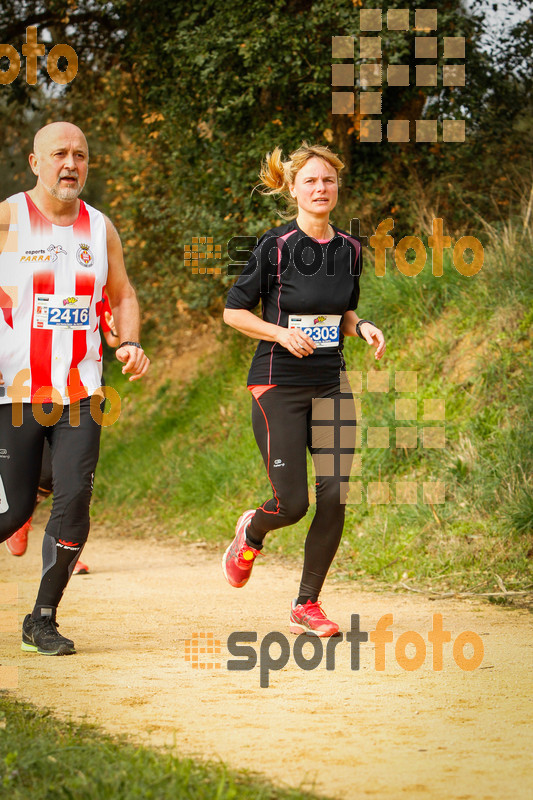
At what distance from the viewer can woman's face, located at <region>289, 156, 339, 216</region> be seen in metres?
5.44

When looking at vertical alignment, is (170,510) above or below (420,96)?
below

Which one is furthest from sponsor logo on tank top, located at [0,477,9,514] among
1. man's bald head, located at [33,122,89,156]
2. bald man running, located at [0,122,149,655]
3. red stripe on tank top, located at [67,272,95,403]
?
man's bald head, located at [33,122,89,156]

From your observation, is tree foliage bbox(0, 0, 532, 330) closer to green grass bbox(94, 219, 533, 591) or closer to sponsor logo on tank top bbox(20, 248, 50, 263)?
green grass bbox(94, 219, 533, 591)

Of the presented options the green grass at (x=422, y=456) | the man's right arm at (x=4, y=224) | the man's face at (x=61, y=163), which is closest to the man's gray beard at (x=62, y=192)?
the man's face at (x=61, y=163)

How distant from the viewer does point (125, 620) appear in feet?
20.1

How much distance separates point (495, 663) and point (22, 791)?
99.1 inches

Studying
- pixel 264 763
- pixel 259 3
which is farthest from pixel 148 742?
pixel 259 3

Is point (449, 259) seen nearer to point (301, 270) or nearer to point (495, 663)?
point (301, 270)

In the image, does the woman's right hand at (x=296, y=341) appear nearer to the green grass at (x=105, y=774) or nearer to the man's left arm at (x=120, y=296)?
the man's left arm at (x=120, y=296)

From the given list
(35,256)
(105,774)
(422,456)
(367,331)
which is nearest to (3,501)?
(35,256)

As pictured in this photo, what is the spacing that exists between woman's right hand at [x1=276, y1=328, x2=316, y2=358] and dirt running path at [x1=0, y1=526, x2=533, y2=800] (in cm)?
149

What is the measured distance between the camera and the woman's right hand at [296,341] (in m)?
5.19

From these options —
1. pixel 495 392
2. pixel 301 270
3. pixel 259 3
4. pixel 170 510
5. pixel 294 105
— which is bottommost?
pixel 170 510

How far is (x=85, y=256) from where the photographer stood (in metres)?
5.11
